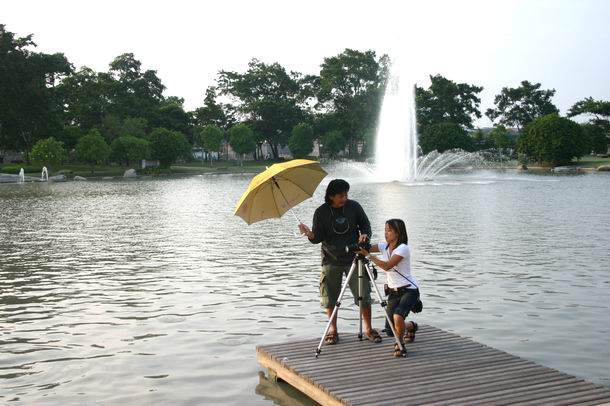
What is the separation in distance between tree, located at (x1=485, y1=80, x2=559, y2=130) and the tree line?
0.22 meters

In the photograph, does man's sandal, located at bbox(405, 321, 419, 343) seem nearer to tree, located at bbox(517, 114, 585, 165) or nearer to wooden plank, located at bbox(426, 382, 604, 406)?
wooden plank, located at bbox(426, 382, 604, 406)

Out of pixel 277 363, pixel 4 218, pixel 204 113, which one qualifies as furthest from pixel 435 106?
pixel 277 363

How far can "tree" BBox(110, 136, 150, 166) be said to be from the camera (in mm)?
95938

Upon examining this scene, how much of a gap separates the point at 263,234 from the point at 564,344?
15.3m

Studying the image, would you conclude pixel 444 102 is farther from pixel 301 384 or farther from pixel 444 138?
pixel 301 384

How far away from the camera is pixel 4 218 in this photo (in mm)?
33281

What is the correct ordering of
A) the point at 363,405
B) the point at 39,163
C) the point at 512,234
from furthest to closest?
the point at 39,163, the point at 512,234, the point at 363,405

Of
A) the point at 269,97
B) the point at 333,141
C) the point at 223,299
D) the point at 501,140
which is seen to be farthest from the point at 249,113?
the point at 223,299

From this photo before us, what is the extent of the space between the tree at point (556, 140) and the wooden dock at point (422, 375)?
82864 mm

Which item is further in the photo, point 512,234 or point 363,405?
point 512,234

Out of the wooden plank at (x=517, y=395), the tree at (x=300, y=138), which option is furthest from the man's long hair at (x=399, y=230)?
the tree at (x=300, y=138)

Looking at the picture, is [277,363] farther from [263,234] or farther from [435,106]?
[435,106]

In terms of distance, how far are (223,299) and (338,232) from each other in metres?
5.64

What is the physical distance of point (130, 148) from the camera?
315ft
